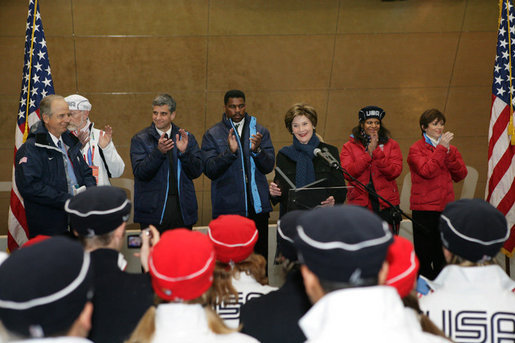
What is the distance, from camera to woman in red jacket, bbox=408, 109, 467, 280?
4570 millimetres

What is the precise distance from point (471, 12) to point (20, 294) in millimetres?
6548

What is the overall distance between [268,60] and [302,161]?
251cm

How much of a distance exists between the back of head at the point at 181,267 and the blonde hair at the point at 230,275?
0.47 metres

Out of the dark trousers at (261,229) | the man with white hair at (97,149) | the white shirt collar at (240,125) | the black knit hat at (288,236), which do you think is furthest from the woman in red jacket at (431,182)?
the man with white hair at (97,149)

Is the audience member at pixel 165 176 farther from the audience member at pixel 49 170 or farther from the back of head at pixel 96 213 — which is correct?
the back of head at pixel 96 213

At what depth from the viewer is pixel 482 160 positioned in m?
6.88

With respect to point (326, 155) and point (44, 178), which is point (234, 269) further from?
point (44, 178)

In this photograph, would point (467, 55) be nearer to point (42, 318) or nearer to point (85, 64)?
point (85, 64)

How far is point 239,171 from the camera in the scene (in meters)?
4.58

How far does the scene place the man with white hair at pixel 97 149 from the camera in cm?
450

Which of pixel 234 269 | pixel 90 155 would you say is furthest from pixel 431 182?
pixel 90 155

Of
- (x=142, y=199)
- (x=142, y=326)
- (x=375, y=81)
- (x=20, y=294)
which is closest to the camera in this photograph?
(x=20, y=294)

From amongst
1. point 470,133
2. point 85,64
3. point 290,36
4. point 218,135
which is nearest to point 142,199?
point 218,135

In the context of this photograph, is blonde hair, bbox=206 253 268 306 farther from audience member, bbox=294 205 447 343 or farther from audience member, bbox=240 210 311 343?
audience member, bbox=294 205 447 343
